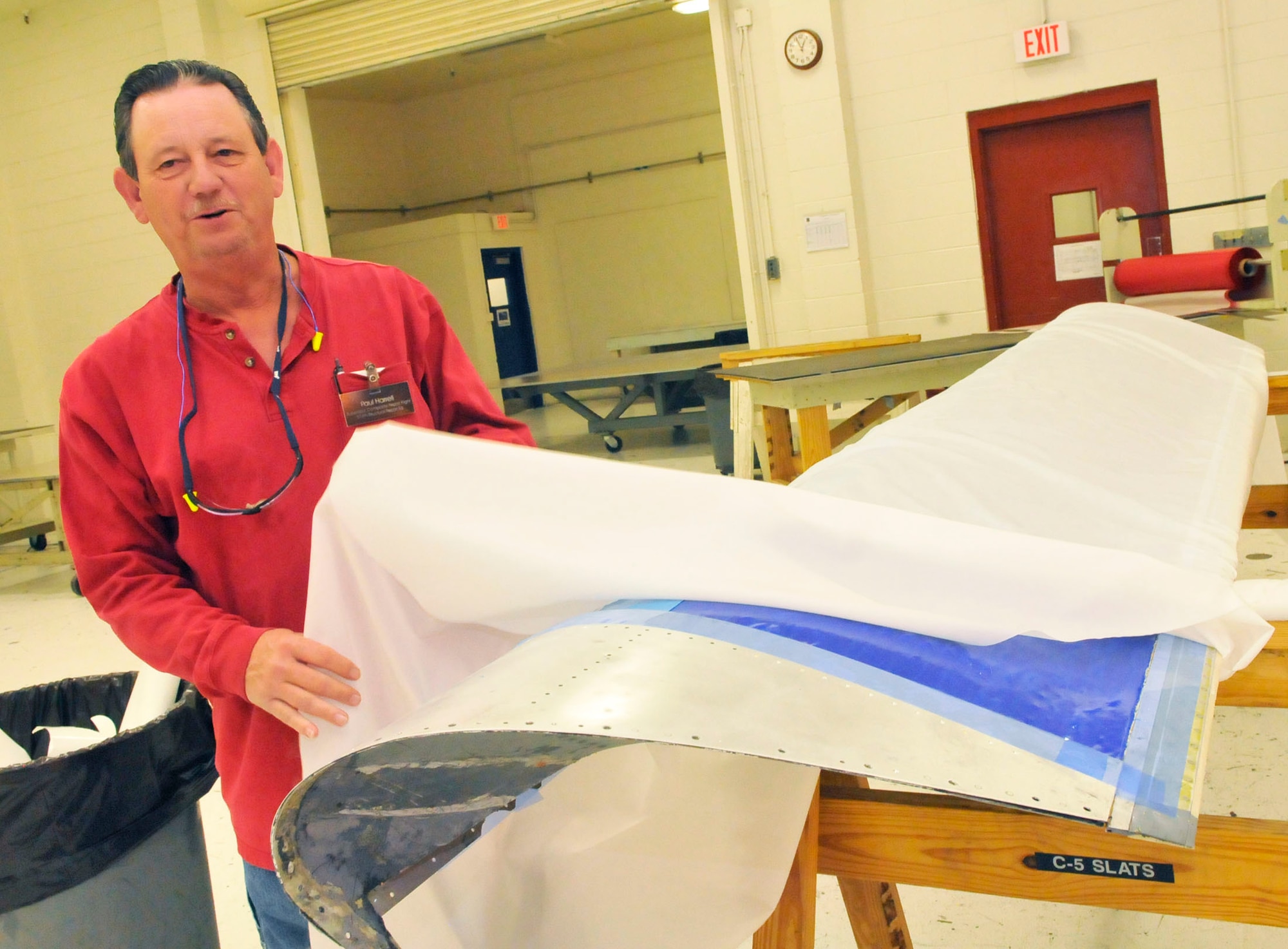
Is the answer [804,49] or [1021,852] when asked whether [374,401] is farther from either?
[804,49]

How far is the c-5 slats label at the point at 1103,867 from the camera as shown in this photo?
80 centimetres

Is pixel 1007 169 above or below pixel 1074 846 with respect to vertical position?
above

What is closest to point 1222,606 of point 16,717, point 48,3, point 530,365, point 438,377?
point 438,377

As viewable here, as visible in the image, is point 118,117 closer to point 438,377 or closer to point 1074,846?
point 438,377

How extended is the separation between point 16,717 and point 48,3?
7.34 m

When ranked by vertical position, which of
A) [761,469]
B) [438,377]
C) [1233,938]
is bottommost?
[1233,938]

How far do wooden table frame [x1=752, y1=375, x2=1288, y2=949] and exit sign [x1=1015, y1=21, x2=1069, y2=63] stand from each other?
4983mm

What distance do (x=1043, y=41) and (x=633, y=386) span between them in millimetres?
3068

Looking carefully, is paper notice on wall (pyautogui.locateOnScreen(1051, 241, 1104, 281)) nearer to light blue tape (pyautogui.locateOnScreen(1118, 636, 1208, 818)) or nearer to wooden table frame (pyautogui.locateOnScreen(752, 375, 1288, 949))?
wooden table frame (pyautogui.locateOnScreen(752, 375, 1288, 949))

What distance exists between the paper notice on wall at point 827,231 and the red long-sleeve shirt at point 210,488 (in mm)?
4766

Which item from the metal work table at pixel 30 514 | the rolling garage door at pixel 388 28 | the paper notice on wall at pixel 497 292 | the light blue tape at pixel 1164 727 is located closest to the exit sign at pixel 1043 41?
the rolling garage door at pixel 388 28

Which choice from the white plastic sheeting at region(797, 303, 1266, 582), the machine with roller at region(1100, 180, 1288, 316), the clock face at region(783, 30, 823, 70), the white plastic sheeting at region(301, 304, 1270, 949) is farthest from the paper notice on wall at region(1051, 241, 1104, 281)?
the white plastic sheeting at region(301, 304, 1270, 949)

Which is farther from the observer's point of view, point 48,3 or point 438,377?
Answer: point 48,3

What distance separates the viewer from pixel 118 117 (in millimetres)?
1235
